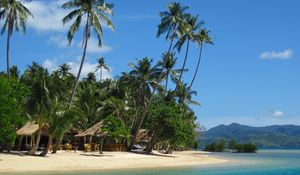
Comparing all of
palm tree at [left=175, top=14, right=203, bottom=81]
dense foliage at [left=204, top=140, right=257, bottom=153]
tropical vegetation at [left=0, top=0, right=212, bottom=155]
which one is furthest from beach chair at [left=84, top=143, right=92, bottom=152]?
dense foliage at [left=204, top=140, right=257, bottom=153]

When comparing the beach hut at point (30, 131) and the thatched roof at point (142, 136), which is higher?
the thatched roof at point (142, 136)

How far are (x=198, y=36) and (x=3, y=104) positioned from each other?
93.9 ft

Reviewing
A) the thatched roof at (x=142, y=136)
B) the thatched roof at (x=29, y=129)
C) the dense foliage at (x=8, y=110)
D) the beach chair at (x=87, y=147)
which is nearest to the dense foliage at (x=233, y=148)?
the thatched roof at (x=142, y=136)

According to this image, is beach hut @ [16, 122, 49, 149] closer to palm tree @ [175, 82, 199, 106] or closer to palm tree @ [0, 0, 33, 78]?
palm tree @ [0, 0, 33, 78]

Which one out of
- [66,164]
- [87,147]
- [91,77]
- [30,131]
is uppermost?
[91,77]

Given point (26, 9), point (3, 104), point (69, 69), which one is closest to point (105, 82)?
point (69, 69)

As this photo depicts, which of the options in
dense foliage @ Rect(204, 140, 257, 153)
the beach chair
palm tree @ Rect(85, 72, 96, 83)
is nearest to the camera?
the beach chair

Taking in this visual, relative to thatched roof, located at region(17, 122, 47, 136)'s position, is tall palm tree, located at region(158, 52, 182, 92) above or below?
above

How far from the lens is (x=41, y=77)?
49.3m

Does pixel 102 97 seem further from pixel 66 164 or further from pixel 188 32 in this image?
pixel 66 164

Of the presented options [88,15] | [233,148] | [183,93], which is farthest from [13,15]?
[233,148]

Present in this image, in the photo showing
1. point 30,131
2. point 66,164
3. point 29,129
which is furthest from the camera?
point 29,129

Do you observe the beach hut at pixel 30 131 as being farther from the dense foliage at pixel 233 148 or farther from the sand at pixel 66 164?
the dense foliage at pixel 233 148

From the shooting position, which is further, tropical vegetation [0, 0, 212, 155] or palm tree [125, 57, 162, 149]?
palm tree [125, 57, 162, 149]
